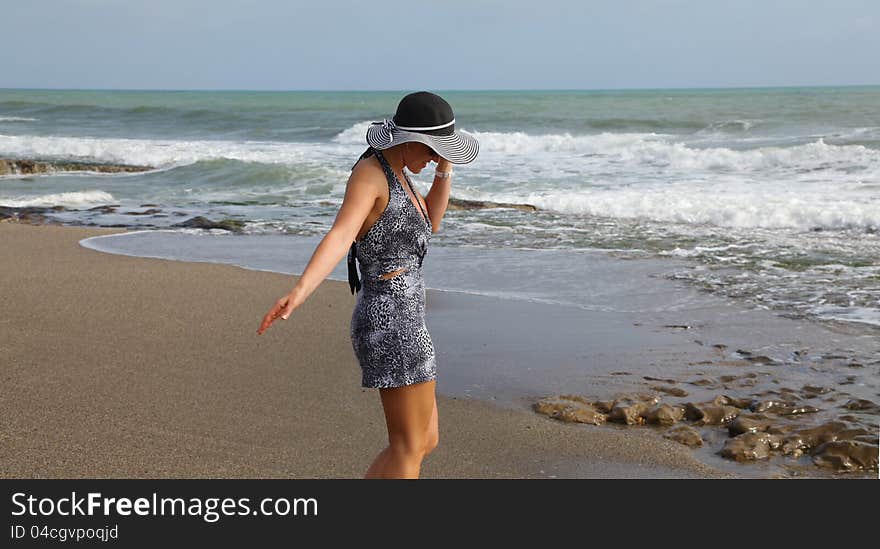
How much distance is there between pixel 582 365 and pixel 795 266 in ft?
14.6

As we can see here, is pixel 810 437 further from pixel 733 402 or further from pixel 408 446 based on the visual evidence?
pixel 408 446

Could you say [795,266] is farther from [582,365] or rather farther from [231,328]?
[231,328]

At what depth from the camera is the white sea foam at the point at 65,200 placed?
1670 cm

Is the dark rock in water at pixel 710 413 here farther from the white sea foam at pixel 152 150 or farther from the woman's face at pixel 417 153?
the white sea foam at pixel 152 150

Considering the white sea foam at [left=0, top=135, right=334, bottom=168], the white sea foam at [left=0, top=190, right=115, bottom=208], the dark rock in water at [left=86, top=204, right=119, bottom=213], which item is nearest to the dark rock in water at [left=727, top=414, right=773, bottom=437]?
the dark rock in water at [left=86, top=204, right=119, bottom=213]

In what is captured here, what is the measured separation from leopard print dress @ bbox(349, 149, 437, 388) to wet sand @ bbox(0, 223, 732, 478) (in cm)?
136

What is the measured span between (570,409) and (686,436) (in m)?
0.69

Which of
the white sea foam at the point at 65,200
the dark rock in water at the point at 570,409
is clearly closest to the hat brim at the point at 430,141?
the dark rock in water at the point at 570,409

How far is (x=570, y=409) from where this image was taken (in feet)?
18.0

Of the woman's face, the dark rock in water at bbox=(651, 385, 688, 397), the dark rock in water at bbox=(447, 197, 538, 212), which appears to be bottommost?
the dark rock in water at bbox=(651, 385, 688, 397)

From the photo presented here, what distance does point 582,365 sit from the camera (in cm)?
643

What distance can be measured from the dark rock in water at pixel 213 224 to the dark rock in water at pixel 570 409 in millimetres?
8434

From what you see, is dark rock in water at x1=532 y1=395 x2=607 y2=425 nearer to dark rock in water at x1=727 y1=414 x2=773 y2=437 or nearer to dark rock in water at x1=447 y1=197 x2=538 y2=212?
dark rock in water at x1=727 y1=414 x2=773 y2=437

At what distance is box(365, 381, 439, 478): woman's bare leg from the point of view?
3270 mm
